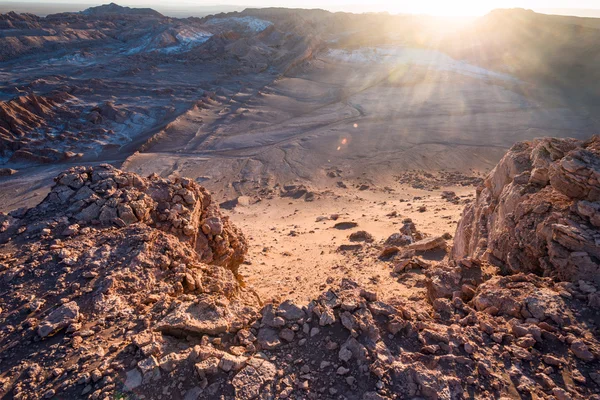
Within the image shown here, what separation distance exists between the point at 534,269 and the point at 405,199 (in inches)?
419

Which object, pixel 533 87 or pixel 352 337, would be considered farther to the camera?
pixel 533 87

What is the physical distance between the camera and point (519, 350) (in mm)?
3404

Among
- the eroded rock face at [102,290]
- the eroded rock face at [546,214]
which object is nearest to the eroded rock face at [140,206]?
the eroded rock face at [102,290]

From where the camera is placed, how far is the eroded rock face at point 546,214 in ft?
14.6

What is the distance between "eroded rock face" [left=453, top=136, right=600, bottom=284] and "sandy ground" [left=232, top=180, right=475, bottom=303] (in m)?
1.42

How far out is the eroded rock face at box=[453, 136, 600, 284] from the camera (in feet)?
14.6

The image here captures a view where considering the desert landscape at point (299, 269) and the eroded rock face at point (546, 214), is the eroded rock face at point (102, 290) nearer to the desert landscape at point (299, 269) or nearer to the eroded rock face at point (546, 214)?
the desert landscape at point (299, 269)

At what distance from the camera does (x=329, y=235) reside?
417 inches

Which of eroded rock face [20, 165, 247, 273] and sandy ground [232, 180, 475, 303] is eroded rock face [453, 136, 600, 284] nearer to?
sandy ground [232, 180, 475, 303]

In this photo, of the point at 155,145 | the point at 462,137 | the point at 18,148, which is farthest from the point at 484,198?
the point at 18,148


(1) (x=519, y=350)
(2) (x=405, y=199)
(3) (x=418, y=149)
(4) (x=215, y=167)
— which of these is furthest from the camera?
(3) (x=418, y=149)

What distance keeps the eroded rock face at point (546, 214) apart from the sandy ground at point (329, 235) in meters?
1.42

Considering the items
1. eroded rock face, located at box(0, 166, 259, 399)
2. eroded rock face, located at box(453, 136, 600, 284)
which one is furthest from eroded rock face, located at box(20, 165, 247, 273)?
eroded rock face, located at box(453, 136, 600, 284)

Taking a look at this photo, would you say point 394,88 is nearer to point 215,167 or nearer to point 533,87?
point 533,87
